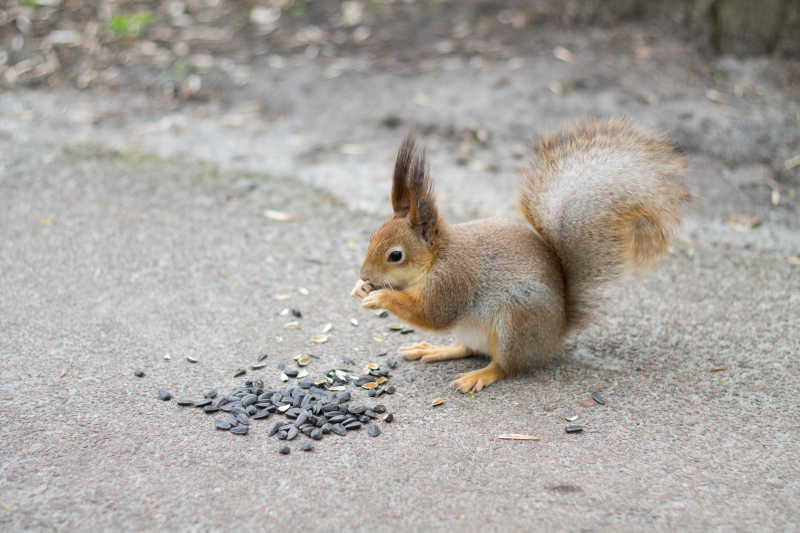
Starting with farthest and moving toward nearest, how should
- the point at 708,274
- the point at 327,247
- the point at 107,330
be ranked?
the point at 327,247, the point at 708,274, the point at 107,330

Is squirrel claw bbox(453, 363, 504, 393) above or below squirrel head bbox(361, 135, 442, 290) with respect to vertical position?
below

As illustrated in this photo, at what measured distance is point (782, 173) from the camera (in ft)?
12.7

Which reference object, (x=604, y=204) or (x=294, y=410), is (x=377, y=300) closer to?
(x=294, y=410)

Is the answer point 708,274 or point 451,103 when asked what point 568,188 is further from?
point 451,103

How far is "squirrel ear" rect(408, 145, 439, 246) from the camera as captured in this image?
2.28 meters

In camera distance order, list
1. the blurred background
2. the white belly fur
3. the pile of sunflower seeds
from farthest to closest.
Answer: the blurred background, the white belly fur, the pile of sunflower seeds

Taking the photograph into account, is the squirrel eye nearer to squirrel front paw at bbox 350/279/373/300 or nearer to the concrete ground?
squirrel front paw at bbox 350/279/373/300

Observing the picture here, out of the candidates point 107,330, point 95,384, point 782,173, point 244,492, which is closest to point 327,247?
point 107,330

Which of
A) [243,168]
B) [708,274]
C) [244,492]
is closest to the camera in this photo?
[244,492]

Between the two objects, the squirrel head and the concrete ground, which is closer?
the concrete ground

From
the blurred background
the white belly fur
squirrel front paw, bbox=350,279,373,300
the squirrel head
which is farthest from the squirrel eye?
the blurred background

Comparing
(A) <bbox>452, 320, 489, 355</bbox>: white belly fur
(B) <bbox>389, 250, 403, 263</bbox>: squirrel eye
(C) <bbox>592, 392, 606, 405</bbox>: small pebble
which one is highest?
(B) <bbox>389, 250, 403, 263</bbox>: squirrel eye

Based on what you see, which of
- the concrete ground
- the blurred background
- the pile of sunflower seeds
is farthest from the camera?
the blurred background

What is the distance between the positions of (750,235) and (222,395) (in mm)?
2530
